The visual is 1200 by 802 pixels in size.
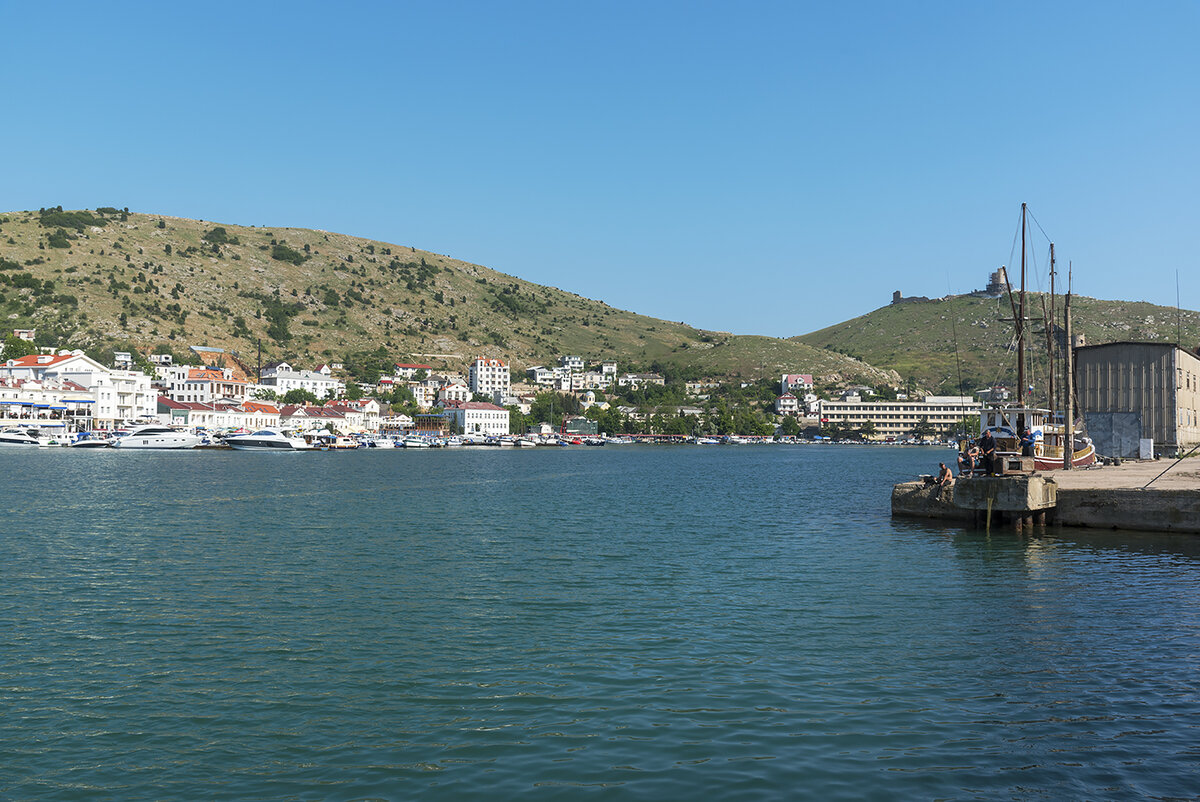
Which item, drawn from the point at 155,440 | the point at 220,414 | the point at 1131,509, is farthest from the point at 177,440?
the point at 1131,509

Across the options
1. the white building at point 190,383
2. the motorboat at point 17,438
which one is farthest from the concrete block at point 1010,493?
the white building at point 190,383

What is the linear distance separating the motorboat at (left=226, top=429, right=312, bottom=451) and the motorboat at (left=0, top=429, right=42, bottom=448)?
26789mm

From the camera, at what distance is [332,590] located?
23078mm

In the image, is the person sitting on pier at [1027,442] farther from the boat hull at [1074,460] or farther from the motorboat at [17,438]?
the motorboat at [17,438]

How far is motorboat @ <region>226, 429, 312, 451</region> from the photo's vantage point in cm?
13675

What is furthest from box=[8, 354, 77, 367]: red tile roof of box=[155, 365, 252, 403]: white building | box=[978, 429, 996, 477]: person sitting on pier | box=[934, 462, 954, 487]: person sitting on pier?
box=[978, 429, 996, 477]: person sitting on pier

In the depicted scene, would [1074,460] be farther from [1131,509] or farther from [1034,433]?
[1131,509]

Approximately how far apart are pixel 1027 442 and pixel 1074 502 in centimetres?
642

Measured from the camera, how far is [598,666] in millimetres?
15789

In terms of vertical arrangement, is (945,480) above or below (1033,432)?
below

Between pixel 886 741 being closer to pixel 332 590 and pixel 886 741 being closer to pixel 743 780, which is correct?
pixel 743 780

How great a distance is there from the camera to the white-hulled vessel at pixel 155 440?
128m

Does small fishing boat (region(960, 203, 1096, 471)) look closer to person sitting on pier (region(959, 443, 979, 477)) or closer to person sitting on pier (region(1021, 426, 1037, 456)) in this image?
person sitting on pier (region(1021, 426, 1037, 456))

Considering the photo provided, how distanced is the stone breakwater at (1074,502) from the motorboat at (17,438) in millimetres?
134074
